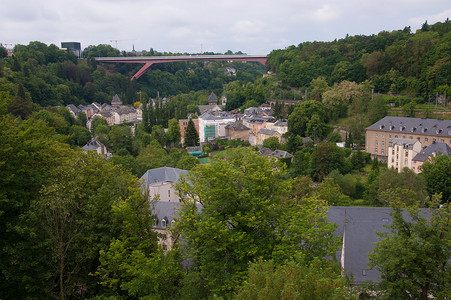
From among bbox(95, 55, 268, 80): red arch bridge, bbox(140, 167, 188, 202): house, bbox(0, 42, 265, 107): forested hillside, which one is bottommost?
bbox(140, 167, 188, 202): house

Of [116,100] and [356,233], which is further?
[116,100]

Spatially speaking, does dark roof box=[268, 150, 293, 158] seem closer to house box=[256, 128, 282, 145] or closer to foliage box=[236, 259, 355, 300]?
house box=[256, 128, 282, 145]

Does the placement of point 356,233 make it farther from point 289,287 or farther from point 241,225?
point 289,287

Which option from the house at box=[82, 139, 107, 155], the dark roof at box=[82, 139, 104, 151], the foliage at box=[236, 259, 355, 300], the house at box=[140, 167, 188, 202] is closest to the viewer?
the foliage at box=[236, 259, 355, 300]

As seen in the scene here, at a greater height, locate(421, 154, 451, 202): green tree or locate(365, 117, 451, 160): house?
locate(365, 117, 451, 160): house

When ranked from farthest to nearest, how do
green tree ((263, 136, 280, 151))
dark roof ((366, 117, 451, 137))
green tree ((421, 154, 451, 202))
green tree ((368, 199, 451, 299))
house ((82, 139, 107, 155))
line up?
green tree ((263, 136, 280, 151)), house ((82, 139, 107, 155)), dark roof ((366, 117, 451, 137)), green tree ((421, 154, 451, 202)), green tree ((368, 199, 451, 299))

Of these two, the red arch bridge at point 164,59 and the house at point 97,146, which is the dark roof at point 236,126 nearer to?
the house at point 97,146

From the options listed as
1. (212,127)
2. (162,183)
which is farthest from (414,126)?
(212,127)

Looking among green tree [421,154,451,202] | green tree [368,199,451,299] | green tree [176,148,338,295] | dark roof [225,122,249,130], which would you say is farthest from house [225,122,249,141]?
green tree [368,199,451,299]
